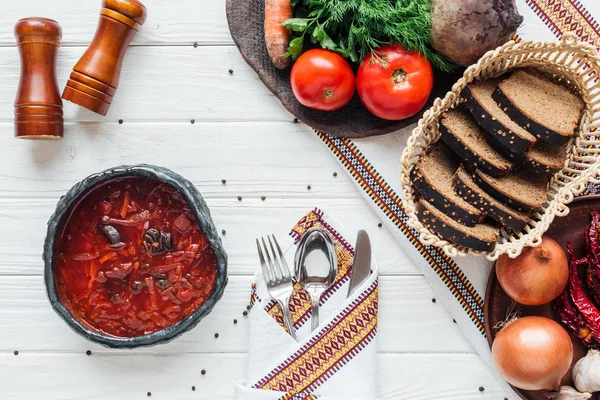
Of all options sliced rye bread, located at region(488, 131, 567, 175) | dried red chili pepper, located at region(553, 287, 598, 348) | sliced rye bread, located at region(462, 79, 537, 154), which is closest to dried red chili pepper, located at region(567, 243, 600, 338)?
dried red chili pepper, located at region(553, 287, 598, 348)

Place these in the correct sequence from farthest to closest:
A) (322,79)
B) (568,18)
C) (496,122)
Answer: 1. (568,18)
2. (322,79)
3. (496,122)

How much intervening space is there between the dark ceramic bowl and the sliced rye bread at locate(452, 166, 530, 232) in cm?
61

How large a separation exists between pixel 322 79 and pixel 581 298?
889mm

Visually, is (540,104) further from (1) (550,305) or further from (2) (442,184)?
(1) (550,305)

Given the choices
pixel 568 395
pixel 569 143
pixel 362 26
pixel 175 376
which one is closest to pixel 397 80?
pixel 362 26

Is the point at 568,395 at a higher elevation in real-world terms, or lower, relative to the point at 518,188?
lower

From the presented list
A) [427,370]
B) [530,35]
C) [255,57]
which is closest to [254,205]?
[255,57]

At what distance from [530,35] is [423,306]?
0.79 m

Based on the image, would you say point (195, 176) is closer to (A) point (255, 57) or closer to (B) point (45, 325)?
(A) point (255, 57)

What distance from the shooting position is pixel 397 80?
155cm

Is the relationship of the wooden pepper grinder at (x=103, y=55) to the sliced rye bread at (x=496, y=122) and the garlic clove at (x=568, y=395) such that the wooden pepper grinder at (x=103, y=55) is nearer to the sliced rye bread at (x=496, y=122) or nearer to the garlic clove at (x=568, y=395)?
the sliced rye bread at (x=496, y=122)

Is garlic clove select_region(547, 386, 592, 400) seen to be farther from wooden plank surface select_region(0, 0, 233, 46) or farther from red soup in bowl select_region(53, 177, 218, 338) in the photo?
wooden plank surface select_region(0, 0, 233, 46)

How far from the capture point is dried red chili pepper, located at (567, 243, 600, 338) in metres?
1.61

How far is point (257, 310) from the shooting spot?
1.71m
